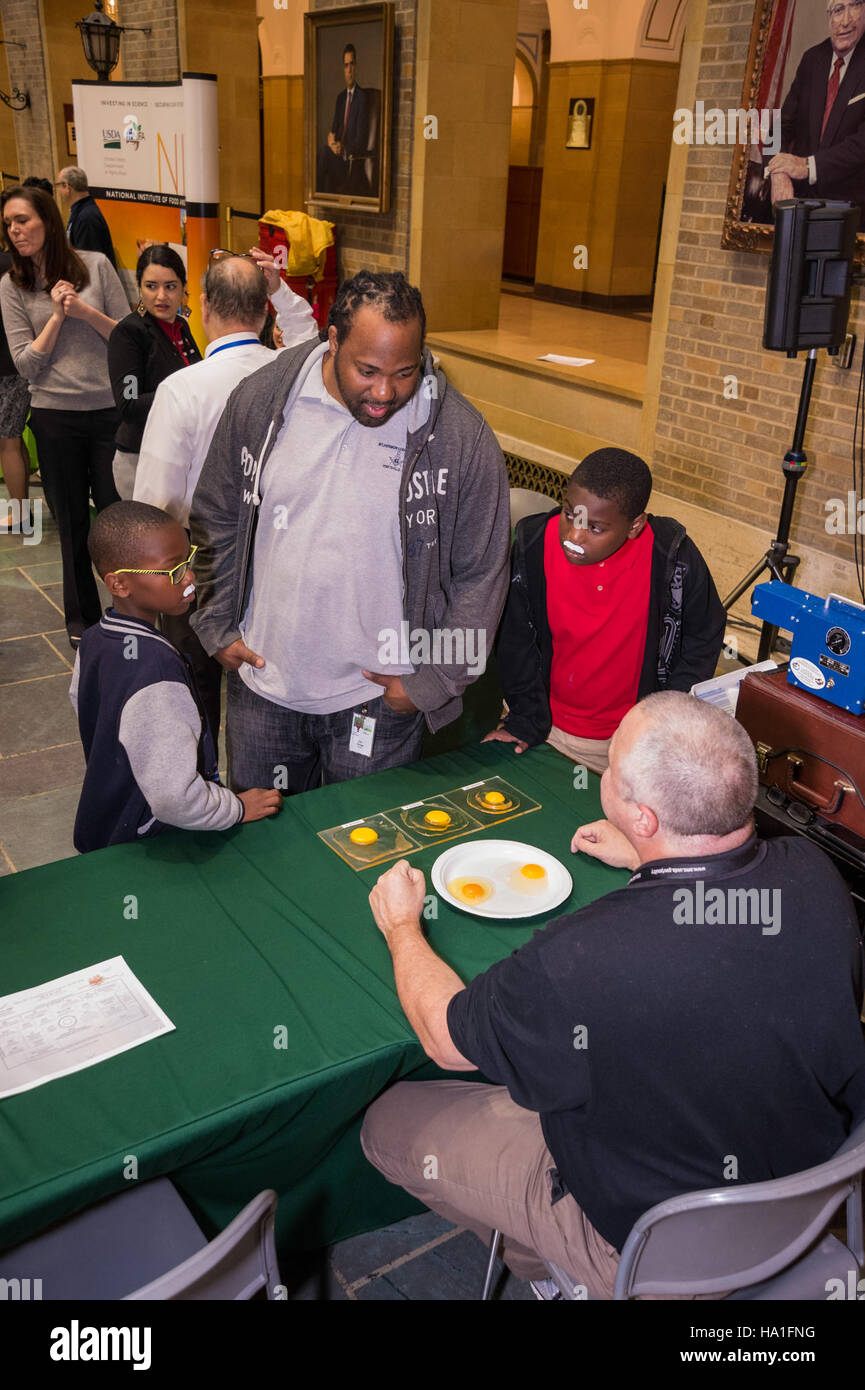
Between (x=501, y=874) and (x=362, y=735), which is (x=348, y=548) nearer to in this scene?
(x=362, y=735)

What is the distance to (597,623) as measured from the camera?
8.99ft

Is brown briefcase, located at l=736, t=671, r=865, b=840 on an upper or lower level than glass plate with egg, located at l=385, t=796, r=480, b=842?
upper

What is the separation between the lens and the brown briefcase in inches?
93.1

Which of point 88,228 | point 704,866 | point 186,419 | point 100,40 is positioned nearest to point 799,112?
point 186,419

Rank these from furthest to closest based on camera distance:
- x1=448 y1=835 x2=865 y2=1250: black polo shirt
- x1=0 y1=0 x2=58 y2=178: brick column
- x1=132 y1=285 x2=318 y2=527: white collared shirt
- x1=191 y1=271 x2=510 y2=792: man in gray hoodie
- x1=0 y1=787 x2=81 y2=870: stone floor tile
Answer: x1=0 y1=0 x2=58 y2=178: brick column → x1=0 y1=787 x2=81 y2=870: stone floor tile → x1=132 y1=285 x2=318 y2=527: white collared shirt → x1=191 y1=271 x2=510 y2=792: man in gray hoodie → x1=448 y1=835 x2=865 y2=1250: black polo shirt

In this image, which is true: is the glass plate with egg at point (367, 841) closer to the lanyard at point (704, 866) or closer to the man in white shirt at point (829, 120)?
the lanyard at point (704, 866)

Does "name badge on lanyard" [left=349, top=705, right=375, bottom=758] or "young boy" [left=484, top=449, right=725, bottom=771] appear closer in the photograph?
"name badge on lanyard" [left=349, top=705, right=375, bottom=758]

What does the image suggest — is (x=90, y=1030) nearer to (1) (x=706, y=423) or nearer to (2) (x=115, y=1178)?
(2) (x=115, y=1178)

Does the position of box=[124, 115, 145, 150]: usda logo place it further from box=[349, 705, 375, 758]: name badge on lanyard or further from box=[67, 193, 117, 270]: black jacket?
box=[349, 705, 375, 758]: name badge on lanyard

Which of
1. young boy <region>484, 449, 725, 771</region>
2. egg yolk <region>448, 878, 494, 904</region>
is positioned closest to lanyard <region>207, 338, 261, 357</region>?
young boy <region>484, 449, 725, 771</region>

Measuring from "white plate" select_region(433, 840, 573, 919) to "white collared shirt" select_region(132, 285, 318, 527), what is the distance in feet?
4.89

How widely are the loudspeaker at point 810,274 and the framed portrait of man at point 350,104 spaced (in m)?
4.81

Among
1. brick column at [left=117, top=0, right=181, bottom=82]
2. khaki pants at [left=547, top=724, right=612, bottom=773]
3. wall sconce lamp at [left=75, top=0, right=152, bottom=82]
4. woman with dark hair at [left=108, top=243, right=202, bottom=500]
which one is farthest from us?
brick column at [left=117, top=0, right=181, bottom=82]

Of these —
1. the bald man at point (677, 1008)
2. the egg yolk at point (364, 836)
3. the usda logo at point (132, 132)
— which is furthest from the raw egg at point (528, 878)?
the usda logo at point (132, 132)
